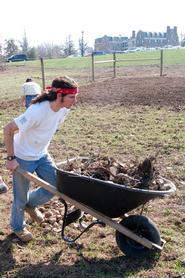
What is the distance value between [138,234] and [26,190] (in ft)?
3.54

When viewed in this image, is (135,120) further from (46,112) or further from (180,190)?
(46,112)

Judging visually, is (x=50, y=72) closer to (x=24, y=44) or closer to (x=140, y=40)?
(x=24, y=44)

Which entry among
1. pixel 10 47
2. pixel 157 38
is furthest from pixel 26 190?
pixel 157 38

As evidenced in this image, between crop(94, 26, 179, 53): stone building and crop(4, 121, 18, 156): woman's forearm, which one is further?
crop(94, 26, 179, 53): stone building

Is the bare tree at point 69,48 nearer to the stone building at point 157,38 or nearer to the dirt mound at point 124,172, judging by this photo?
the stone building at point 157,38

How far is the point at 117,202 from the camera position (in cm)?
342

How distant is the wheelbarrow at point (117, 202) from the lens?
10.9 ft

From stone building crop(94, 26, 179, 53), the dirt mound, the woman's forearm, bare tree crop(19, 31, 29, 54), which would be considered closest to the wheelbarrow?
the dirt mound

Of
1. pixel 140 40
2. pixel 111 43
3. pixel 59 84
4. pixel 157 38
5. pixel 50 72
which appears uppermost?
pixel 59 84

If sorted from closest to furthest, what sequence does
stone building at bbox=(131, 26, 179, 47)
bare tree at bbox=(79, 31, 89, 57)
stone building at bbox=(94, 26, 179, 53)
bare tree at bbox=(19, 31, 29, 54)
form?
bare tree at bbox=(19, 31, 29, 54) → bare tree at bbox=(79, 31, 89, 57) → stone building at bbox=(94, 26, 179, 53) → stone building at bbox=(131, 26, 179, 47)

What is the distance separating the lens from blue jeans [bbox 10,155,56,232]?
3891 mm

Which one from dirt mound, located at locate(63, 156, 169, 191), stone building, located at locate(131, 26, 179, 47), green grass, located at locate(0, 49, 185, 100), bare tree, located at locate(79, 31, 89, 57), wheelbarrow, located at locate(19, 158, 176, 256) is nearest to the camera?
wheelbarrow, located at locate(19, 158, 176, 256)

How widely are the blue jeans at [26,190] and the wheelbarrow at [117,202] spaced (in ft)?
0.66

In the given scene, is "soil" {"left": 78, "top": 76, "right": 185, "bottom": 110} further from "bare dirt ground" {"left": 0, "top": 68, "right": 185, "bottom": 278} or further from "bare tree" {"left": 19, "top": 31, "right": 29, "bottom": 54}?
"bare tree" {"left": 19, "top": 31, "right": 29, "bottom": 54}
